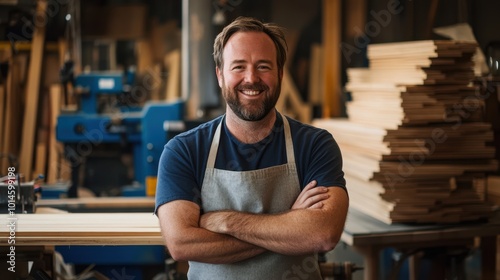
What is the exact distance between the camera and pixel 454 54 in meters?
3.08

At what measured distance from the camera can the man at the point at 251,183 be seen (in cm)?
205

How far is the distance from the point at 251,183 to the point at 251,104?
249 millimetres

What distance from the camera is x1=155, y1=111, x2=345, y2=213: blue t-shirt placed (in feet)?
6.98

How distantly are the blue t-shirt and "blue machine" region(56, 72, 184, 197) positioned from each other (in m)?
1.78

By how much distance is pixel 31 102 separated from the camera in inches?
239

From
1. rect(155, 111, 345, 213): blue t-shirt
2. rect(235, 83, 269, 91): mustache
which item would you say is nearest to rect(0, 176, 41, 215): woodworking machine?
rect(155, 111, 345, 213): blue t-shirt

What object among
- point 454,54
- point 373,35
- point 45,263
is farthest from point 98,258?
point 373,35

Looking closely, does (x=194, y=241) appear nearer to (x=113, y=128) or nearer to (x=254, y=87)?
(x=254, y=87)

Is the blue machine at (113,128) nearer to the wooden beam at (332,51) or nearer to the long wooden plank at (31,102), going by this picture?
the wooden beam at (332,51)

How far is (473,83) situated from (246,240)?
1799mm

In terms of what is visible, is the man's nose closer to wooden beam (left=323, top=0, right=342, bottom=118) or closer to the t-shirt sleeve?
the t-shirt sleeve

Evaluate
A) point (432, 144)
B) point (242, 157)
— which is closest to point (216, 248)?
point (242, 157)

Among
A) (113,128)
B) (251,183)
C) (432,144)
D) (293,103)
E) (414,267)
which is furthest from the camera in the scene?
(293,103)

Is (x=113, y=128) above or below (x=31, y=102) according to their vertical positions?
below
